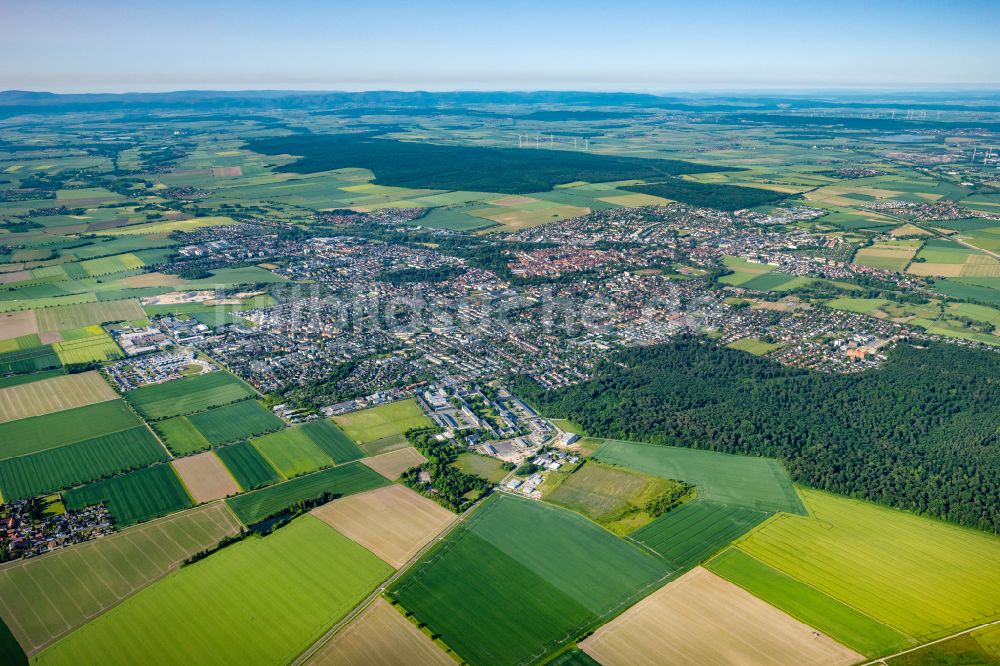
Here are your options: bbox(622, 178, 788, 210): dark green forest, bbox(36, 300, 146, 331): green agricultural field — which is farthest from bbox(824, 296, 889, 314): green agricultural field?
bbox(36, 300, 146, 331): green agricultural field

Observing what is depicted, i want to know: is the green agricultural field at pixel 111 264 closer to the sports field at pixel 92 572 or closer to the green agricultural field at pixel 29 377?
the green agricultural field at pixel 29 377

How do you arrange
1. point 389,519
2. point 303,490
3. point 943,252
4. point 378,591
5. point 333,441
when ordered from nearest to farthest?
point 378,591
point 389,519
point 303,490
point 333,441
point 943,252

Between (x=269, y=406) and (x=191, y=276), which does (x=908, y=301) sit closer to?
(x=269, y=406)

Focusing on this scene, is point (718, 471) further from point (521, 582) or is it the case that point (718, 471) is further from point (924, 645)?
point (521, 582)

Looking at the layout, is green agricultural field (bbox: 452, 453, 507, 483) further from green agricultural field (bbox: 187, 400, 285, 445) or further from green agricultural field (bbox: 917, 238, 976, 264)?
green agricultural field (bbox: 917, 238, 976, 264)

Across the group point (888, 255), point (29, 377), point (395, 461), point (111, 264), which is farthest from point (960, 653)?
point (111, 264)
